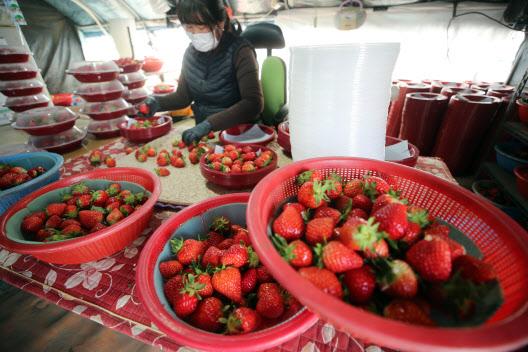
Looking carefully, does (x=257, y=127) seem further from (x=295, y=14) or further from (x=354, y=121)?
(x=295, y=14)

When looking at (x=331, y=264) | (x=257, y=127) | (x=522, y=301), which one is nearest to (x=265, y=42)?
(x=257, y=127)

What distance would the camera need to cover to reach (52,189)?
3.21 feet

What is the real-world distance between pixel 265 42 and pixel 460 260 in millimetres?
2321

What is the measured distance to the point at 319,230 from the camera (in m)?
0.59

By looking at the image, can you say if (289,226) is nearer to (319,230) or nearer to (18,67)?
(319,230)

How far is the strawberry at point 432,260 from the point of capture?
1.59 feet

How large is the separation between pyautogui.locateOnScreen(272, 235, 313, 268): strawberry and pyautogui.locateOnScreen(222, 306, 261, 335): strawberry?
0.55ft

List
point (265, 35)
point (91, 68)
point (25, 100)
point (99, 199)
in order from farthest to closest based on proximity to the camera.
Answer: point (25, 100) < point (265, 35) < point (91, 68) < point (99, 199)

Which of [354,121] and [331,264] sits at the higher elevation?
[354,121]

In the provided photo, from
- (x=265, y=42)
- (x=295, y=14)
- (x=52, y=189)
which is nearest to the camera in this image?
(x=52, y=189)

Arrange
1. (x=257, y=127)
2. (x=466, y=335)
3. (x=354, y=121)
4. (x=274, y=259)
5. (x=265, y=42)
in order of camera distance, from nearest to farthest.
Result: 1. (x=466, y=335)
2. (x=274, y=259)
3. (x=354, y=121)
4. (x=257, y=127)
5. (x=265, y=42)

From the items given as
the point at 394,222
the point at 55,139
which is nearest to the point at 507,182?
the point at 394,222

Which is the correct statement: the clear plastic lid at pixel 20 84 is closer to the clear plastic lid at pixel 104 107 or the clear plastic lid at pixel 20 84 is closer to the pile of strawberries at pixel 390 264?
the clear plastic lid at pixel 104 107

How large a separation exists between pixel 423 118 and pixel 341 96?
279cm
